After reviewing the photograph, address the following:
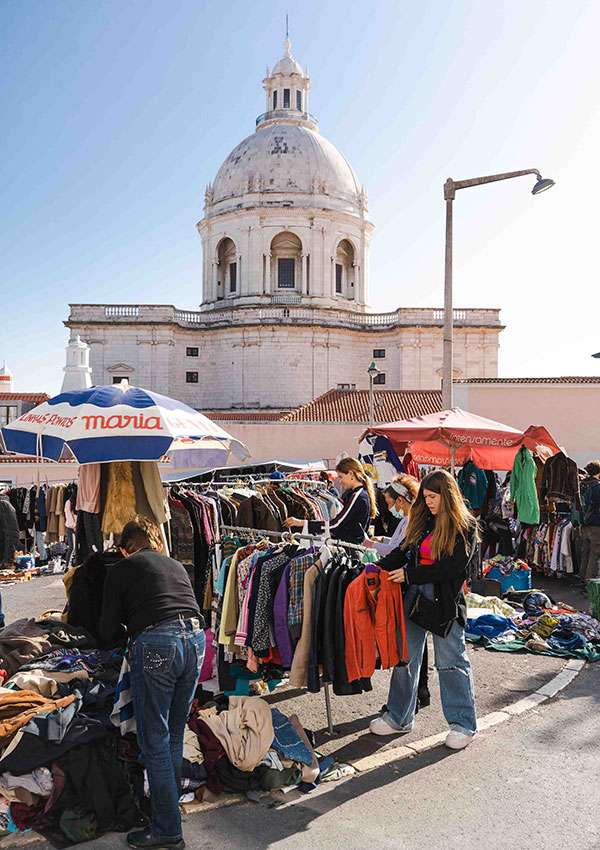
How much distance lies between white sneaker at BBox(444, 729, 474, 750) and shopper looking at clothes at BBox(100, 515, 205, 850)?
236 cm

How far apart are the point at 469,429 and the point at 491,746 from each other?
5.95 meters

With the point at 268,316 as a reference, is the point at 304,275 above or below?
above

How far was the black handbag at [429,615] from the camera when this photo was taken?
553 centimetres

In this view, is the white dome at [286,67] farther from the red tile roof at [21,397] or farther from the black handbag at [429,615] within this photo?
the black handbag at [429,615]

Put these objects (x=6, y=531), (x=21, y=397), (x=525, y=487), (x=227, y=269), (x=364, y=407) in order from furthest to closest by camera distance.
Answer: (x=227, y=269) → (x=21, y=397) → (x=364, y=407) → (x=525, y=487) → (x=6, y=531)

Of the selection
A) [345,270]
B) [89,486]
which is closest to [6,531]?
[89,486]

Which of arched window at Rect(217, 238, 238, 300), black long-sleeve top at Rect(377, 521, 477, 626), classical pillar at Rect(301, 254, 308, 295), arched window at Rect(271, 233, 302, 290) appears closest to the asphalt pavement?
black long-sleeve top at Rect(377, 521, 477, 626)

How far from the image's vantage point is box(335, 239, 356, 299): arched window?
51812mm

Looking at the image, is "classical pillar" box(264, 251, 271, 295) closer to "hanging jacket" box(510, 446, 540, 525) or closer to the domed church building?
the domed church building

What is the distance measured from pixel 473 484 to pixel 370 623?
7434 mm

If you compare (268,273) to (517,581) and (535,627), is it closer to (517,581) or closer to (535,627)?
(517,581)

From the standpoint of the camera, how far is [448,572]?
214 inches

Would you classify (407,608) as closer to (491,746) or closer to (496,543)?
(491,746)

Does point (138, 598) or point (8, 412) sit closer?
point (138, 598)
